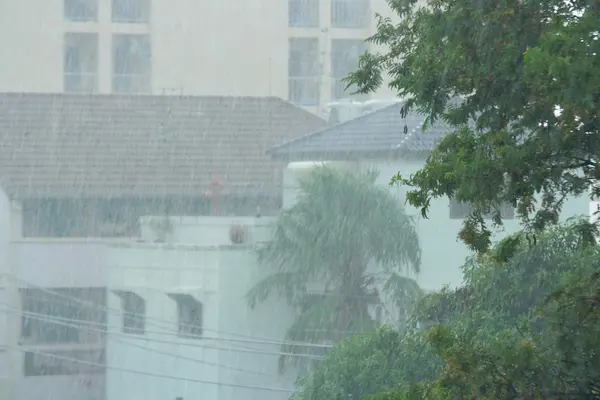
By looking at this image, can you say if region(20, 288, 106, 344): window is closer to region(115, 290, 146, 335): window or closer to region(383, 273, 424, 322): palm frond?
region(115, 290, 146, 335): window

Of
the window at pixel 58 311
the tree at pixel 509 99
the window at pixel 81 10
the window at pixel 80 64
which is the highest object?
the window at pixel 81 10

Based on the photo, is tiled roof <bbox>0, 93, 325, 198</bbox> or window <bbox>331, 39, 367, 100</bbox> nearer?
tiled roof <bbox>0, 93, 325, 198</bbox>

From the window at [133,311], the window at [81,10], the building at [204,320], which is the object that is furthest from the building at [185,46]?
the building at [204,320]

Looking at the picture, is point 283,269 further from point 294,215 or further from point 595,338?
point 595,338

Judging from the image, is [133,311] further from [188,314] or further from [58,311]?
[58,311]

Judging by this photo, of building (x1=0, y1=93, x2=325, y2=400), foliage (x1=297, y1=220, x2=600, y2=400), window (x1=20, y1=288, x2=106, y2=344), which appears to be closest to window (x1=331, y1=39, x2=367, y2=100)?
building (x1=0, y1=93, x2=325, y2=400)

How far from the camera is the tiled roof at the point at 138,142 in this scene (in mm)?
23656

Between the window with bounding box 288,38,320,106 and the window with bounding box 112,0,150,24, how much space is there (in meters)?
4.18

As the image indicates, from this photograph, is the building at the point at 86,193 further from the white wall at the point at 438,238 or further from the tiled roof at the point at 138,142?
the white wall at the point at 438,238

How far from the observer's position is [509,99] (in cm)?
531

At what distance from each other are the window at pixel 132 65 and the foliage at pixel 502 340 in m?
20.3

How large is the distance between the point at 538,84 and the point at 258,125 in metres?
20.5

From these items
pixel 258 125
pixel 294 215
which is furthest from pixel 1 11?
pixel 294 215

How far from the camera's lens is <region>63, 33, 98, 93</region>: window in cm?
3206
